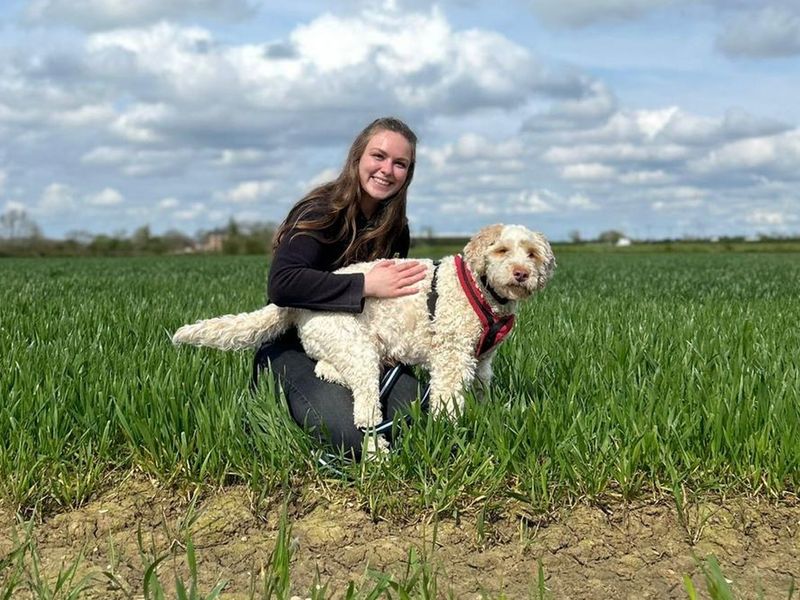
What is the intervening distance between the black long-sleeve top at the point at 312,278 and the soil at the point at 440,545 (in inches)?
43.5

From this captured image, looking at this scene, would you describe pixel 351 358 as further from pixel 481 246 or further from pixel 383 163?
pixel 383 163

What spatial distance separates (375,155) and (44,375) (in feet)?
8.51

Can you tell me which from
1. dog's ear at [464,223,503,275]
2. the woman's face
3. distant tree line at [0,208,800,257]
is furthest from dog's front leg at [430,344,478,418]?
distant tree line at [0,208,800,257]

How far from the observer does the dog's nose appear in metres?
4.04

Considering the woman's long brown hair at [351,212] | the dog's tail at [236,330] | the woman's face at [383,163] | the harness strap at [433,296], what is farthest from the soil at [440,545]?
the woman's face at [383,163]

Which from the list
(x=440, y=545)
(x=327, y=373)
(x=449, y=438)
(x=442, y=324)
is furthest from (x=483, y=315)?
(x=440, y=545)

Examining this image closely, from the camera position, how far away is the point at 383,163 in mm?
4855

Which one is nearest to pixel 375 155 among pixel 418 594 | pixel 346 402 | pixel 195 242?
pixel 346 402

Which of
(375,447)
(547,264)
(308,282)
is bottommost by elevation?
(375,447)

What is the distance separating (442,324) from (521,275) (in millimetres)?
576

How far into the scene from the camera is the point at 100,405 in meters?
4.42

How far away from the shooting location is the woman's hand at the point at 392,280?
14.4 ft

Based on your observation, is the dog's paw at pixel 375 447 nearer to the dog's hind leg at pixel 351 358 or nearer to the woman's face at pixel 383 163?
the dog's hind leg at pixel 351 358

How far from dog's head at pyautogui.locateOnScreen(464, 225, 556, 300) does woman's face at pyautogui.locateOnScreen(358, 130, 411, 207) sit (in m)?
0.87
